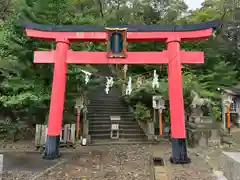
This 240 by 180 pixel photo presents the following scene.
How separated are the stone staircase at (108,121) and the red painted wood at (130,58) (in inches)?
165

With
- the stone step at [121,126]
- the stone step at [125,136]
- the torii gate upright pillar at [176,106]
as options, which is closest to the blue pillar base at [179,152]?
the torii gate upright pillar at [176,106]

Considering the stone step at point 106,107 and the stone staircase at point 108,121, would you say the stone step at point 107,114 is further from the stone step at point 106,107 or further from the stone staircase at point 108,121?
the stone step at point 106,107

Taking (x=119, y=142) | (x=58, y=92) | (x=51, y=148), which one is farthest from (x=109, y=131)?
(x=58, y=92)

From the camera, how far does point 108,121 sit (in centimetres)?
1166

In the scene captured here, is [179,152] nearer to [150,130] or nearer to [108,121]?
[150,130]

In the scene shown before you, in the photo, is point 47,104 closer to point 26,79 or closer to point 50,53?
point 26,79

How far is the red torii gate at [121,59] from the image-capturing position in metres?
7.03

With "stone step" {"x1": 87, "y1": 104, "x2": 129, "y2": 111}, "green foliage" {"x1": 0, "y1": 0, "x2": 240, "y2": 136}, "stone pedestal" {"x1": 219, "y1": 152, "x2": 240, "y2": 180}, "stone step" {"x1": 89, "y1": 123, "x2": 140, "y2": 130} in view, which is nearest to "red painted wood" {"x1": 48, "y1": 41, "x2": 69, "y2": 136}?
"green foliage" {"x1": 0, "y1": 0, "x2": 240, "y2": 136}

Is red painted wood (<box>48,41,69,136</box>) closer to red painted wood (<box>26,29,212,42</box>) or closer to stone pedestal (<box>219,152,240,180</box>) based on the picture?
red painted wood (<box>26,29,212,42</box>)

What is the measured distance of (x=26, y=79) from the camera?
934 cm

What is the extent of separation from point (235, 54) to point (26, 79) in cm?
1888

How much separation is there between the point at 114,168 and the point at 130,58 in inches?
145

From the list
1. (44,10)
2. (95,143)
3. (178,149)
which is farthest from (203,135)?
(44,10)

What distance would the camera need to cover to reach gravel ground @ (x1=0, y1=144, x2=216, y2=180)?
5.25m
